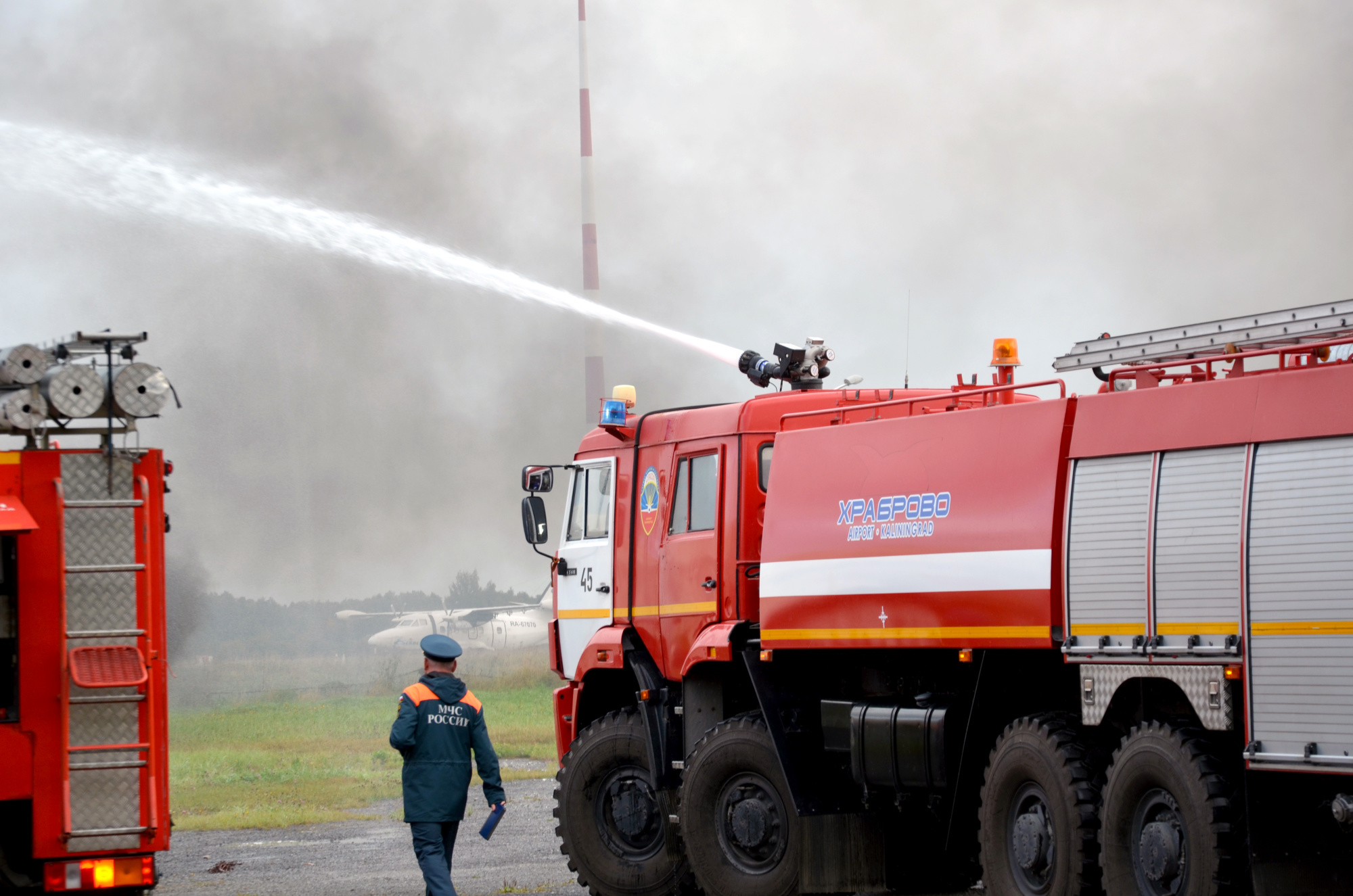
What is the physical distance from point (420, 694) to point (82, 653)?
2096 mm

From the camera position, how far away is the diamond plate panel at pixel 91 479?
831 centimetres

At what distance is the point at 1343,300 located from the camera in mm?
7445

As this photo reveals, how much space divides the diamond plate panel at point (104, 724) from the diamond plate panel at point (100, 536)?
77 cm

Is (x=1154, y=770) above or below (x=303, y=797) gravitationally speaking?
above

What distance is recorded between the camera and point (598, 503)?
13070 mm

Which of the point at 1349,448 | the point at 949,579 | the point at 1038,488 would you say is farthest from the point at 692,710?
the point at 1349,448

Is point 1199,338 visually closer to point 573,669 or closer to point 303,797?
point 573,669

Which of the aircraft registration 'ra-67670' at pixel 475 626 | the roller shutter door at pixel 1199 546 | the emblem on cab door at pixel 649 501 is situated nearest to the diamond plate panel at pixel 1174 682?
the roller shutter door at pixel 1199 546

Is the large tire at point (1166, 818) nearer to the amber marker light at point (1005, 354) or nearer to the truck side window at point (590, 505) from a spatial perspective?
the amber marker light at point (1005, 354)

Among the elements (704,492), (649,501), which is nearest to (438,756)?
(704,492)

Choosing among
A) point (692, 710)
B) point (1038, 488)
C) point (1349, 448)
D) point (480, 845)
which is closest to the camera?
point (1349, 448)

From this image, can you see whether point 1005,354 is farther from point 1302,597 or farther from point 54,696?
point 54,696

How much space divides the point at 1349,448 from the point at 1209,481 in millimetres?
812

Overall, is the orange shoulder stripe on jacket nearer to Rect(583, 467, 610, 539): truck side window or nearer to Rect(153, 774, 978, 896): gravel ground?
Rect(153, 774, 978, 896): gravel ground
